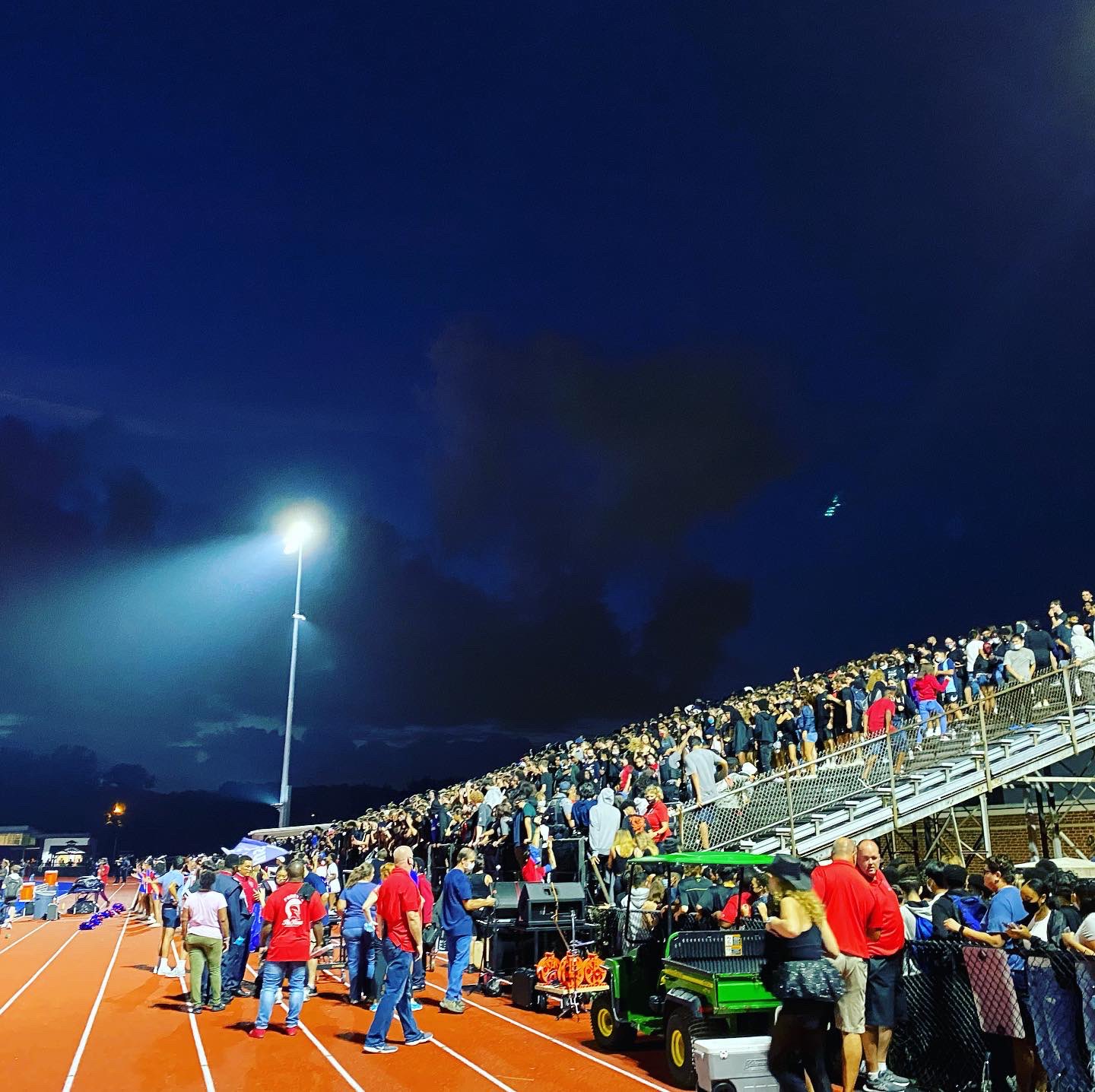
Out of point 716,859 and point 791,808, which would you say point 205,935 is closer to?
point 716,859

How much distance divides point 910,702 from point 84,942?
19.5 meters

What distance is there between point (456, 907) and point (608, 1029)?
3176mm

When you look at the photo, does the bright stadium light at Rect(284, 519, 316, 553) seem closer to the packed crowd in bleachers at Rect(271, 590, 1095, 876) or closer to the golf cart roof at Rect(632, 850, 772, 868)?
the packed crowd in bleachers at Rect(271, 590, 1095, 876)

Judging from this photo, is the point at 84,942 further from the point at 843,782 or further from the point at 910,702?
the point at 910,702

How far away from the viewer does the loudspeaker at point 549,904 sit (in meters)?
12.9

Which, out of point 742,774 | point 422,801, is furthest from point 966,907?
point 422,801

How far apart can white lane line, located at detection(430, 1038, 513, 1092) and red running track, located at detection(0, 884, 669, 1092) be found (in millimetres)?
15

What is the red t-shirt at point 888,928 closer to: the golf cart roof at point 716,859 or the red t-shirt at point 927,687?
the golf cart roof at point 716,859

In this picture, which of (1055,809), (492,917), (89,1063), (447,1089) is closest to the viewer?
(447,1089)

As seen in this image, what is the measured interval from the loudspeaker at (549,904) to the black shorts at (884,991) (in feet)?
21.3

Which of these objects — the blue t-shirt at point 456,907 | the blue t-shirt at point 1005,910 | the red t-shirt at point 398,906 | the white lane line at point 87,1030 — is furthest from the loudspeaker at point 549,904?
the blue t-shirt at point 1005,910

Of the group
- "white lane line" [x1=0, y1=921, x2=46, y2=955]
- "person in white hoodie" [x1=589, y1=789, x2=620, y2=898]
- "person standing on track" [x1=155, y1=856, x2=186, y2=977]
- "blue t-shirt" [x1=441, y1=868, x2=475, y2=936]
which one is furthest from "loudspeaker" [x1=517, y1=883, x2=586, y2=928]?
"white lane line" [x1=0, y1=921, x2=46, y2=955]

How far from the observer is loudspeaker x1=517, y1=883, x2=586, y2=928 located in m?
12.9

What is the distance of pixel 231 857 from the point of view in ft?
49.0
